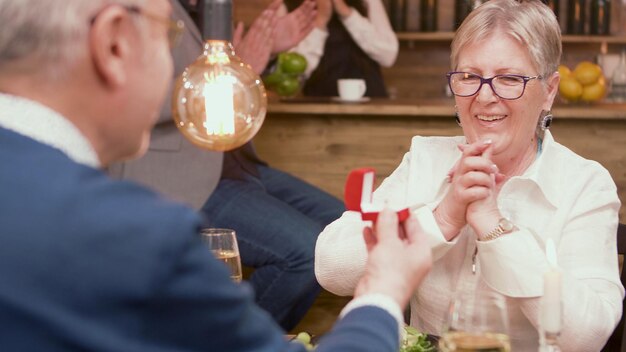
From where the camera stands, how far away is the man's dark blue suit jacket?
84 cm

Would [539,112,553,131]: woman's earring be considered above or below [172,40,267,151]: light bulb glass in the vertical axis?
below

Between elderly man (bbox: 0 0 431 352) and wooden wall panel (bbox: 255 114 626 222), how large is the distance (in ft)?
9.01

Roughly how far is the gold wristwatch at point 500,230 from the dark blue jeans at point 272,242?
1456 millimetres

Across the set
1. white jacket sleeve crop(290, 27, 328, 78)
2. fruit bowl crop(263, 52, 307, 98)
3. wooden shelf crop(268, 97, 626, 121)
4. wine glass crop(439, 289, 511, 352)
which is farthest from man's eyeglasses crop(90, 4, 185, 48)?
white jacket sleeve crop(290, 27, 328, 78)

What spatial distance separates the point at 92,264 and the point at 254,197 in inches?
93.2

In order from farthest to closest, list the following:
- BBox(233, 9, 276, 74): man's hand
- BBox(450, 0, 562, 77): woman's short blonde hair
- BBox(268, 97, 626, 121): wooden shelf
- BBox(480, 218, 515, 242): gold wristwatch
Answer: BBox(268, 97, 626, 121): wooden shelf → BBox(233, 9, 276, 74): man's hand → BBox(450, 0, 562, 77): woman's short blonde hair → BBox(480, 218, 515, 242): gold wristwatch

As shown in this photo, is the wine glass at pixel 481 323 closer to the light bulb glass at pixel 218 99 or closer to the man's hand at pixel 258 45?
the light bulb glass at pixel 218 99

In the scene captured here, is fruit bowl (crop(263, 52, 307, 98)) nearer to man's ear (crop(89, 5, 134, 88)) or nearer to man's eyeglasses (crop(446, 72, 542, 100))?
man's eyeglasses (crop(446, 72, 542, 100))

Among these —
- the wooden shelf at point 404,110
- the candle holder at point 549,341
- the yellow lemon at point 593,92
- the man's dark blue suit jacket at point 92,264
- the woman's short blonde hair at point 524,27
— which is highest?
the man's dark blue suit jacket at point 92,264

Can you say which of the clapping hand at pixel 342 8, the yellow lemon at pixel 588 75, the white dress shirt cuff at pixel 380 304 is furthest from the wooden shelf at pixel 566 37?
the white dress shirt cuff at pixel 380 304

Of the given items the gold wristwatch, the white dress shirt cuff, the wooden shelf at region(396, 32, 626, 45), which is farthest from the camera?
the wooden shelf at region(396, 32, 626, 45)

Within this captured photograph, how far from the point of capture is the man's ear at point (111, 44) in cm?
92

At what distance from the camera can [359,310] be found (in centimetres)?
112

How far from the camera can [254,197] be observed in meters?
3.20
